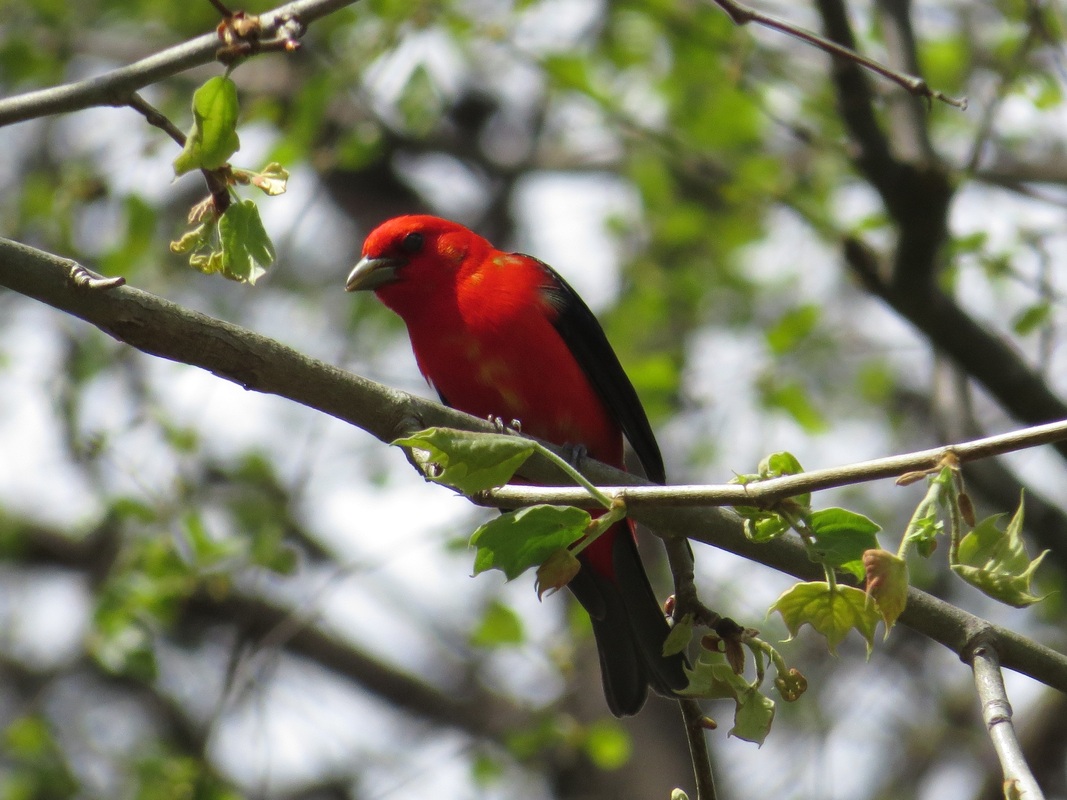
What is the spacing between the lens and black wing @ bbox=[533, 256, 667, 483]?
4.89 metres

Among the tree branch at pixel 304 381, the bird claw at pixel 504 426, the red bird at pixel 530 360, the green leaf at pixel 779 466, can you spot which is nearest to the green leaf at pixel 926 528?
the green leaf at pixel 779 466

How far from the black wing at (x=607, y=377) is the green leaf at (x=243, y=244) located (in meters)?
2.65

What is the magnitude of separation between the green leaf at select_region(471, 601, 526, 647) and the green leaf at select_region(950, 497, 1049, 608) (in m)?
4.07

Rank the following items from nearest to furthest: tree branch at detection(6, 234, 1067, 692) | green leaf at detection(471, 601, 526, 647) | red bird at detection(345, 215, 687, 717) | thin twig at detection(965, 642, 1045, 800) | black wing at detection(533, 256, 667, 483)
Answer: thin twig at detection(965, 642, 1045, 800), tree branch at detection(6, 234, 1067, 692), red bird at detection(345, 215, 687, 717), black wing at detection(533, 256, 667, 483), green leaf at detection(471, 601, 526, 647)

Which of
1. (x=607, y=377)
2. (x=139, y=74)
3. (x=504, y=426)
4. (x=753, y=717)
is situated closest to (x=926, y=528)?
(x=753, y=717)

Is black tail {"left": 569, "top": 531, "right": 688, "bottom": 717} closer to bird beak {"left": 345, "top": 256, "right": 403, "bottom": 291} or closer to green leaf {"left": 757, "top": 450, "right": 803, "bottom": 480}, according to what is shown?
bird beak {"left": 345, "top": 256, "right": 403, "bottom": 291}

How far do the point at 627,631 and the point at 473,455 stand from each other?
8.14ft

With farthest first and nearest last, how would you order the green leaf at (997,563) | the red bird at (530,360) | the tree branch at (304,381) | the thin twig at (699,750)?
the red bird at (530,360)
the thin twig at (699,750)
the tree branch at (304,381)
the green leaf at (997,563)

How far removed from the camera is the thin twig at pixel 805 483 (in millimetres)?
1782

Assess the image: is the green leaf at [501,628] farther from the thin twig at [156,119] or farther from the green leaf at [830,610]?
the green leaf at [830,610]

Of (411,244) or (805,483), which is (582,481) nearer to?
(805,483)

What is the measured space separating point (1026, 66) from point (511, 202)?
4.10 meters

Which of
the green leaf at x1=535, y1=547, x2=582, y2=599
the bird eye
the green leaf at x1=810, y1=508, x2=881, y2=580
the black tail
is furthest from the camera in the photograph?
the bird eye

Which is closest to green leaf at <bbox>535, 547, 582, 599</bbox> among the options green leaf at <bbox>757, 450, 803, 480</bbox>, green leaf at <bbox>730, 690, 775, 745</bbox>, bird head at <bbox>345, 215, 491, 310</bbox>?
green leaf at <bbox>757, 450, 803, 480</bbox>
